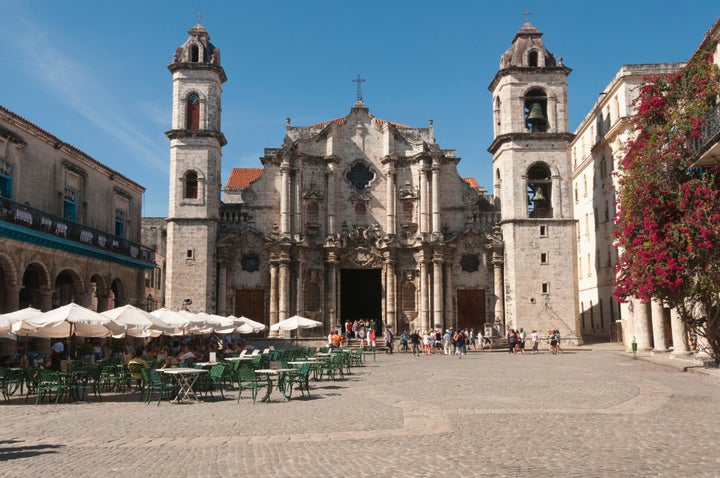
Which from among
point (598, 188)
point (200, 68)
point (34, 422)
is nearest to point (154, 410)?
point (34, 422)

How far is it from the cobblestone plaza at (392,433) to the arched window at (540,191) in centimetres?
2290

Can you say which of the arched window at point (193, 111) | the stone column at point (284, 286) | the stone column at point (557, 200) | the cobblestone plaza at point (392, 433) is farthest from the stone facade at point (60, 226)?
the stone column at point (557, 200)

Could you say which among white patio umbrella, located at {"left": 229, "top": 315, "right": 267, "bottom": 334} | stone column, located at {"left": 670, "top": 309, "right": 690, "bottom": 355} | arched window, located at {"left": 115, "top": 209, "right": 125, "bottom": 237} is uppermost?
arched window, located at {"left": 115, "top": 209, "right": 125, "bottom": 237}

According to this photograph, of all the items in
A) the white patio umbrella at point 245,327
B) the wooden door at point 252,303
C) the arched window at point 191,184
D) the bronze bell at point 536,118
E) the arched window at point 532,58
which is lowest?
the white patio umbrella at point 245,327

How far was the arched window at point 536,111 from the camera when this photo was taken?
41.5m

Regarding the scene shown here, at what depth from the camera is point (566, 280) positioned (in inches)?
1570

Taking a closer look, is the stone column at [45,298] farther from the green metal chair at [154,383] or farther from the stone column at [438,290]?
the stone column at [438,290]

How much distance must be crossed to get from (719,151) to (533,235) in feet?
62.4

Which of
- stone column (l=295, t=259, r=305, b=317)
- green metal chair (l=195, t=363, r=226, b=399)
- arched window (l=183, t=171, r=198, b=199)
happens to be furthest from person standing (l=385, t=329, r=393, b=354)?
green metal chair (l=195, t=363, r=226, b=399)

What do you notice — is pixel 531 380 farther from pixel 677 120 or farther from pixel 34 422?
pixel 34 422

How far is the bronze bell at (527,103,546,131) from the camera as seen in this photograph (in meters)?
41.3

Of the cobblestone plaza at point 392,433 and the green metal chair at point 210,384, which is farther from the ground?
the green metal chair at point 210,384

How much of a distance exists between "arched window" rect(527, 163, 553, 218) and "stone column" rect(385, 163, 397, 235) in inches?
327

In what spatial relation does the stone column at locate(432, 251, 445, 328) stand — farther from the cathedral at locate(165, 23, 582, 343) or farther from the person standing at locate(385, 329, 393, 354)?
the person standing at locate(385, 329, 393, 354)
